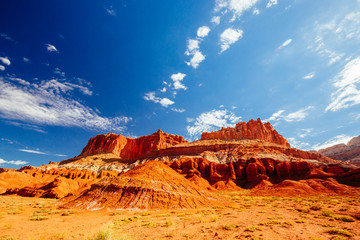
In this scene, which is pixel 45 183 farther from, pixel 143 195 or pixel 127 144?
pixel 127 144

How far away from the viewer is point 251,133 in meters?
113

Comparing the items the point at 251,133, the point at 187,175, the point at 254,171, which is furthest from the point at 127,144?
the point at 254,171

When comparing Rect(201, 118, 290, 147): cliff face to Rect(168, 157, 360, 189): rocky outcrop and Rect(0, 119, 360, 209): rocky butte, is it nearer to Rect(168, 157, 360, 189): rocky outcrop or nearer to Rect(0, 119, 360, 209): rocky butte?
Rect(0, 119, 360, 209): rocky butte

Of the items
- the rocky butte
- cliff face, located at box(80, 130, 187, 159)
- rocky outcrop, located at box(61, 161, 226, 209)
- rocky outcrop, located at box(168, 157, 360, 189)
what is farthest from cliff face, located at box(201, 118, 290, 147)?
rocky outcrop, located at box(61, 161, 226, 209)

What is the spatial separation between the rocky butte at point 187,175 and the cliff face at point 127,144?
0.86 metres

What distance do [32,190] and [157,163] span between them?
40.8 m

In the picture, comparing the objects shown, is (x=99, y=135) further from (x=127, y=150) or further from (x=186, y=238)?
(x=186, y=238)

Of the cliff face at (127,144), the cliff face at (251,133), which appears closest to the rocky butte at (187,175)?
the cliff face at (251,133)

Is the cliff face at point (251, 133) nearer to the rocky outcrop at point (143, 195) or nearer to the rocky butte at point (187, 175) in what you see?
the rocky butte at point (187, 175)

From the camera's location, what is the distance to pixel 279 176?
60750 millimetres

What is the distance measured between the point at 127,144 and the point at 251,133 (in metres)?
107

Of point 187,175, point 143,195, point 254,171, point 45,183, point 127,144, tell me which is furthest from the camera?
point 127,144

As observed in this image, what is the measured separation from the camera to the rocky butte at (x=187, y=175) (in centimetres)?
2581

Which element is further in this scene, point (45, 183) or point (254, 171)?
point (254, 171)
